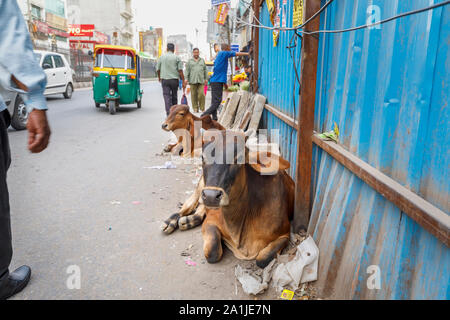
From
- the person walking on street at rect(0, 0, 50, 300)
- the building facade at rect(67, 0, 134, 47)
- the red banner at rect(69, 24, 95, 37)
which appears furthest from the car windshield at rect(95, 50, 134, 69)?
the building facade at rect(67, 0, 134, 47)

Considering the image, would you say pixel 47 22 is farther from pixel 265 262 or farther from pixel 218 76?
pixel 265 262

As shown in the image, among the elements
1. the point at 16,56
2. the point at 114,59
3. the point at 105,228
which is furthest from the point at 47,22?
the point at 16,56

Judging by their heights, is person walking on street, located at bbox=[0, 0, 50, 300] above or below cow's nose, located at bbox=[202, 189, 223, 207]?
above

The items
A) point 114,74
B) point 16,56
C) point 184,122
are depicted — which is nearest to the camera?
point 16,56

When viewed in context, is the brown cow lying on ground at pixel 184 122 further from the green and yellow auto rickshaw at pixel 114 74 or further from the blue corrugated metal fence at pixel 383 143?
the green and yellow auto rickshaw at pixel 114 74

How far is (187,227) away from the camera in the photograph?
11.9 ft

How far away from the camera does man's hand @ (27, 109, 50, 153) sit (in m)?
1.96

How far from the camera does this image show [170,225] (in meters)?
3.56

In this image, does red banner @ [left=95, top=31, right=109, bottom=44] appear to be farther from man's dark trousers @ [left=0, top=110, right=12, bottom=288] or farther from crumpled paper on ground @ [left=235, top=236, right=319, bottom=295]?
crumpled paper on ground @ [left=235, top=236, right=319, bottom=295]

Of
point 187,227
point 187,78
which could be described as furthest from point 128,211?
point 187,78

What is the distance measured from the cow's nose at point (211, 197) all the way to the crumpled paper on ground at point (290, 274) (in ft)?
2.37

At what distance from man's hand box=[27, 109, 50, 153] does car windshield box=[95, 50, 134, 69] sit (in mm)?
11222

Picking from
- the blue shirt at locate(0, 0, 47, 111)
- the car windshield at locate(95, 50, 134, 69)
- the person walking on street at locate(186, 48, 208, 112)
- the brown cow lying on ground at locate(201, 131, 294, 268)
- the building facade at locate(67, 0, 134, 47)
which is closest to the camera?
the blue shirt at locate(0, 0, 47, 111)

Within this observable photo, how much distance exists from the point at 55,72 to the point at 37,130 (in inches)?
550
